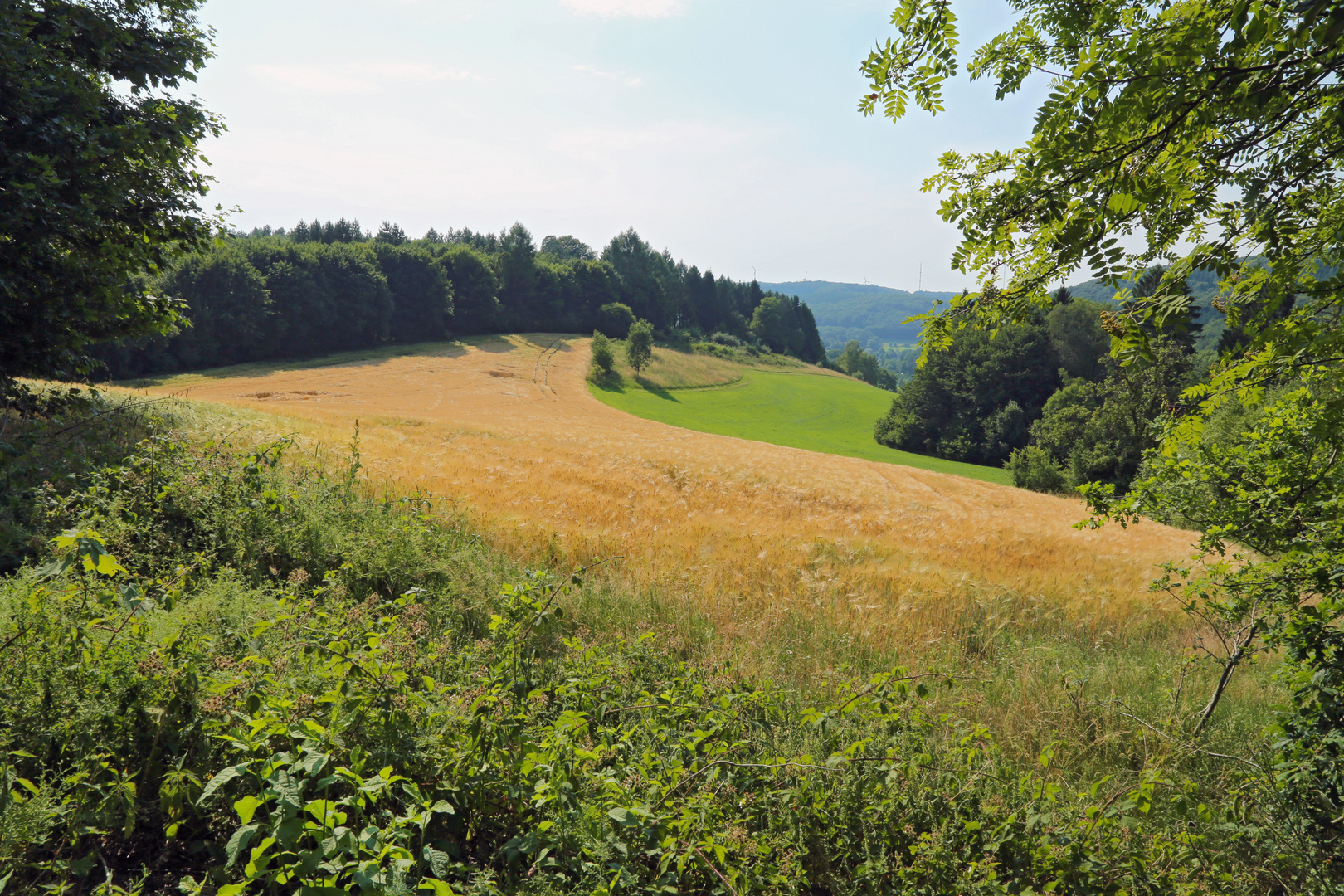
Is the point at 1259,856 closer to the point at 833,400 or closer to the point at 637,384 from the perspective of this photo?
the point at 637,384

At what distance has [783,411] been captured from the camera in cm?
7875

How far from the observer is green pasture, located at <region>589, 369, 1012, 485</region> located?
63.2 meters

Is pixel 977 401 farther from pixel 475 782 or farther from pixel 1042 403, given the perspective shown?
pixel 475 782

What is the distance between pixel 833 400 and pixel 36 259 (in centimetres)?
8870

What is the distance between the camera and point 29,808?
7.73 ft

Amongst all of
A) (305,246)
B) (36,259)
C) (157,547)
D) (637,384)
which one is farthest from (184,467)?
(305,246)

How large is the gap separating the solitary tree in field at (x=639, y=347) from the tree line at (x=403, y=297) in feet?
74.7

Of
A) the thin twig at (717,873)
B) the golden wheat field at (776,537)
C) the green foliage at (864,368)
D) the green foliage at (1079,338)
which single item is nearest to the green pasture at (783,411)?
the green foliage at (1079,338)

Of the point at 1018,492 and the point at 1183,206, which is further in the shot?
the point at 1018,492

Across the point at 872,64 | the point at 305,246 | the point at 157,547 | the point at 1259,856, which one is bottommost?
the point at 1259,856

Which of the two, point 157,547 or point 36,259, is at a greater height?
point 36,259

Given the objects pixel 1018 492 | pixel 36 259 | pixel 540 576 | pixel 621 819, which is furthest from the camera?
pixel 1018 492

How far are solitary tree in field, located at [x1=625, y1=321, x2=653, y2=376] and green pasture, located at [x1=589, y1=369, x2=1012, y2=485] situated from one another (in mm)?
5431

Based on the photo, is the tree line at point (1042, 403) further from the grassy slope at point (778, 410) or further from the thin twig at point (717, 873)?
the thin twig at point (717, 873)
